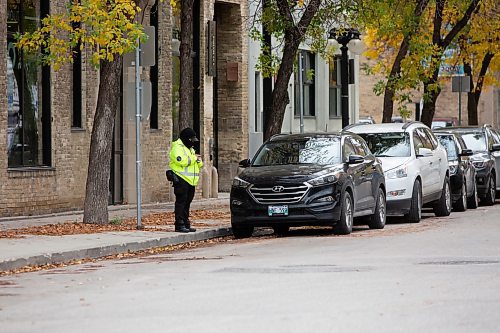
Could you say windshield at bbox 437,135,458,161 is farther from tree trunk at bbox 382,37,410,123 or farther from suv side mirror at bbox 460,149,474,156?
tree trunk at bbox 382,37,410,123

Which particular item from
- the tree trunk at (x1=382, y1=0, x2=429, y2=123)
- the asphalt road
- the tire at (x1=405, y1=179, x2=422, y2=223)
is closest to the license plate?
the asphalt road

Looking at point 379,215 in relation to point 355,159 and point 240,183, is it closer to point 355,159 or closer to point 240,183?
point 355,159

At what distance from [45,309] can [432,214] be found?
19.1 m

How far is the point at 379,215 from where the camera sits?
25.4 m

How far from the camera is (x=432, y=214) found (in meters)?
31.1

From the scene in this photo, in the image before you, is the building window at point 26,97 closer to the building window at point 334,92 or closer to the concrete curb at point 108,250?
the concrete curb at point 108,250

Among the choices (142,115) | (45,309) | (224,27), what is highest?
(224,27)

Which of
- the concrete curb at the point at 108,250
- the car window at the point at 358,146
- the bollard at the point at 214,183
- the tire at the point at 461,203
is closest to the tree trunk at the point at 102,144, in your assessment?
the concrete curb at the point at 108,250

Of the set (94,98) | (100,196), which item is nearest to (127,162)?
(94,98)

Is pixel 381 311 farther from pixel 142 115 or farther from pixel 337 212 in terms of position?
pixel 142 115

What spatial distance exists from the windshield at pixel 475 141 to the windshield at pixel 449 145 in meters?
2.16

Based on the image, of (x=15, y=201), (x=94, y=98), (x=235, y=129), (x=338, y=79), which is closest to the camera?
(x=15, y=201)

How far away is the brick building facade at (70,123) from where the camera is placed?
27594mm

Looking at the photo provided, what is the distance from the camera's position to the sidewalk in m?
18.7
